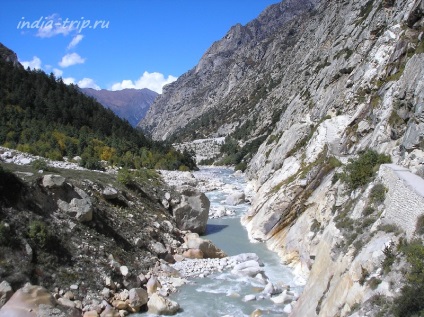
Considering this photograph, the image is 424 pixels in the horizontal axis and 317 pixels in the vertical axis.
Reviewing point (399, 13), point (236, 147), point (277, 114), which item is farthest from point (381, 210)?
point (236, 147)

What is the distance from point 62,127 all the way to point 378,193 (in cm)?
6036

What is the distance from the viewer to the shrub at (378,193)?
1733 centimetres

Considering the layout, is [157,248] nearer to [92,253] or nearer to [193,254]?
[193,254]

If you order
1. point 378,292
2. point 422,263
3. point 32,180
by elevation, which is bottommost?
point 378,292

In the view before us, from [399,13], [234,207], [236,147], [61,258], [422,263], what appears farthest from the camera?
[236,147]

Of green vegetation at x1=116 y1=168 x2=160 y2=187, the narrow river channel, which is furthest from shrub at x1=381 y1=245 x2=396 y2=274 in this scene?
green vegetation at x1=116 y1=168 x2=160 y2=187

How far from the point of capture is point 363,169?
2072 cm

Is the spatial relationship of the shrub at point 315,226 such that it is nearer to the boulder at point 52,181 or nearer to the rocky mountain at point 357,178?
the rocky mountain at point 357,178

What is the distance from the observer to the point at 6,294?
1656cm

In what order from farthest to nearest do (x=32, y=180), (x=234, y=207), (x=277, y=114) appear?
(x=277, y=114) < (x=234, y=207) < (x=32, y=180)

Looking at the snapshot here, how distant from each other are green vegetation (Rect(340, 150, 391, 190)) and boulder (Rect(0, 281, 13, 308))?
16511 mm

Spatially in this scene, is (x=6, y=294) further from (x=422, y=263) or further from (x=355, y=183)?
(x=355, y=183)

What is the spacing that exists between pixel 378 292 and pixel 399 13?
31.8 m

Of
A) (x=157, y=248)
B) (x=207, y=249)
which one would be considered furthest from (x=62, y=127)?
(x=207, y=249)
